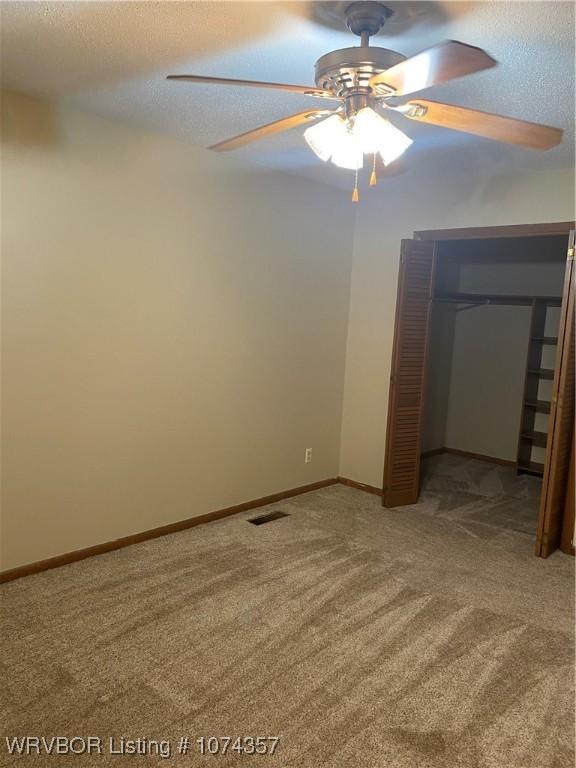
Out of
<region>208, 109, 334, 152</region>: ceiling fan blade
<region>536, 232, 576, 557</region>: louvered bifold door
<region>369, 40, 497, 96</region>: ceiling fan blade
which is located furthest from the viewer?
<region>536, 232, 576, 557</region>: louvered bifold door

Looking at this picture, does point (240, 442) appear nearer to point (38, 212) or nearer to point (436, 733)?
point (38, 212)

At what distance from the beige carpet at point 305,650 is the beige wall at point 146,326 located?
0.45 m

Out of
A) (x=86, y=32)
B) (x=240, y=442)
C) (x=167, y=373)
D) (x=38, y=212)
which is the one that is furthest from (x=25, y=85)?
(x=240, y=442)

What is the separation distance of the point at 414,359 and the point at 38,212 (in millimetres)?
2794

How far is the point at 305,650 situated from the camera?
2.60 metres

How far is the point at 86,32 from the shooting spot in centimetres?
213

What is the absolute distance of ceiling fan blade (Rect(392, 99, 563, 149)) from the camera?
1887 millimetres

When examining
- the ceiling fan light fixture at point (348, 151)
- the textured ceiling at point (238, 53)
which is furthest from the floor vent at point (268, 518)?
the ceiling fan light fixture at point (348, 151)

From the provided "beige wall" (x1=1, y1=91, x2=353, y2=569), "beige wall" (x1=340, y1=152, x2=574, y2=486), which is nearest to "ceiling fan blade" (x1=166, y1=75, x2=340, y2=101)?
"beige wall" (x1=1, y1=91, x2=353, y2=569)

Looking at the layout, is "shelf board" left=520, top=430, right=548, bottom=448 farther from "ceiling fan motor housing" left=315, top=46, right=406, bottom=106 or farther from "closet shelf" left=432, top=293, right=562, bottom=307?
"ceiling fan motor housing" left=315, top=46, right=406, bottom=106

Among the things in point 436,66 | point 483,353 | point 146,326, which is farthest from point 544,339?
point 436,66

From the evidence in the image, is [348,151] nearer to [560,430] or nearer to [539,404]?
[560,430]

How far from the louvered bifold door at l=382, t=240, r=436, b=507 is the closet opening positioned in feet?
2.39

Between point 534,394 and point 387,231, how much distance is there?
260 centimetres
